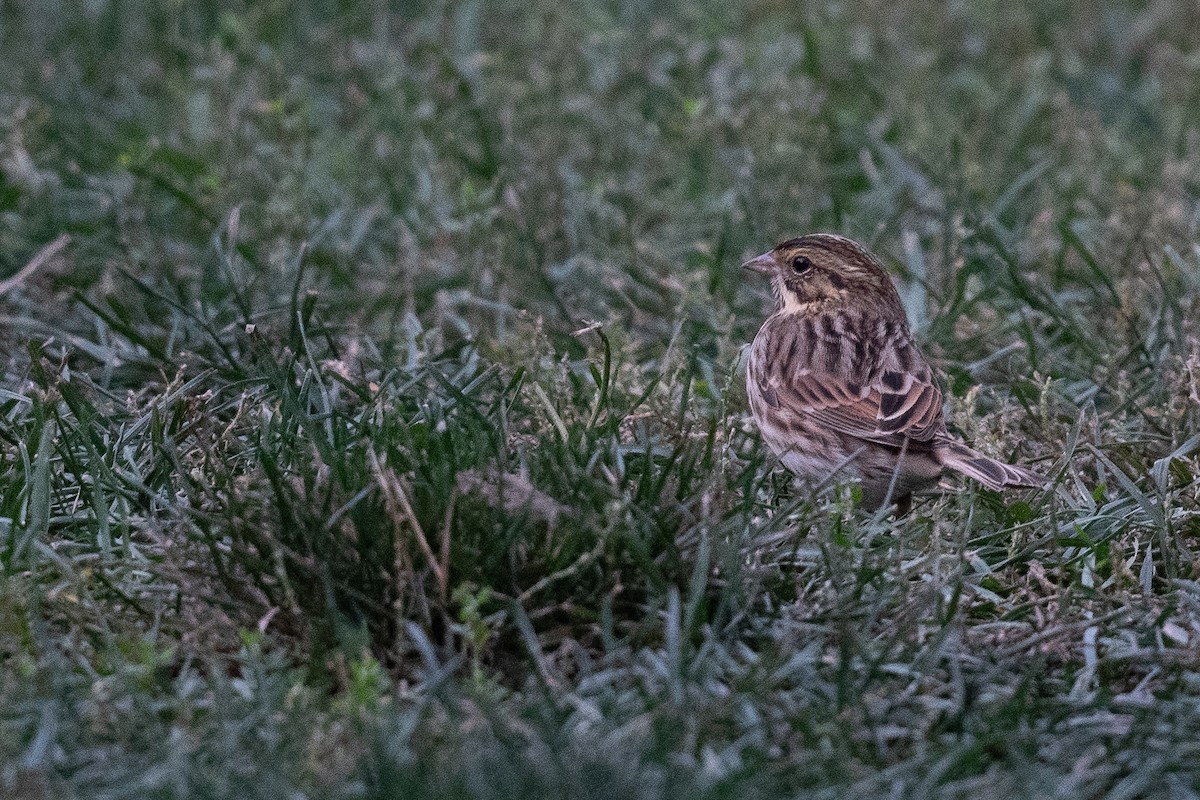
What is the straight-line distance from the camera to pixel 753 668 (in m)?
3.82

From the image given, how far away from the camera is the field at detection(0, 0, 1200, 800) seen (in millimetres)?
3711

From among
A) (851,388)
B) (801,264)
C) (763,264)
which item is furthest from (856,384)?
(763,264)

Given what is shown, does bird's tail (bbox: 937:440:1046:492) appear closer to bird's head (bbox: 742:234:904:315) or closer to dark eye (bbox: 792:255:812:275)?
bird's head (bbox: 742:234:904:315)

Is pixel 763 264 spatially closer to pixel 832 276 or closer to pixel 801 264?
pixel 801 264

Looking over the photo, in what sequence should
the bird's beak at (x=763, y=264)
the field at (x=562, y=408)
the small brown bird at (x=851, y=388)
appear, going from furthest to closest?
the bird's beak at (x=763, y=264), the small brown bird at (x=851, y=388), the field at (x=562, y=408)

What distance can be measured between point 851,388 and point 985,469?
25.1 inches

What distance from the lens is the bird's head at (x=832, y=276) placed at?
5.95m

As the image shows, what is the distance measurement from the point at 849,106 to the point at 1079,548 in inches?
177

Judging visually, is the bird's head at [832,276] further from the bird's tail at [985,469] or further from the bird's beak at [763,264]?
the bird's tail at [985,469]

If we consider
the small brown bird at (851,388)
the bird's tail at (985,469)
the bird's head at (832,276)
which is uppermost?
the bird's head at (832,276)

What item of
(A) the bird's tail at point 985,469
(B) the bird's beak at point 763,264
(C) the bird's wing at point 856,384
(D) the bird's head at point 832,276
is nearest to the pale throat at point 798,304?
(D) the bird's head at point 832,276

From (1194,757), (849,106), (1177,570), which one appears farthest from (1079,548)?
(849,106)

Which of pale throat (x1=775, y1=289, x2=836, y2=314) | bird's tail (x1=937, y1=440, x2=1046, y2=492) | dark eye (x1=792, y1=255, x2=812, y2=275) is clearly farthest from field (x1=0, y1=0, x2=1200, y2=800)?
dark eye (x1=792, y1=255, x2=812, y2=275)

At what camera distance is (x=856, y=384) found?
17.7 ft
